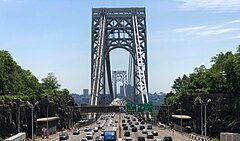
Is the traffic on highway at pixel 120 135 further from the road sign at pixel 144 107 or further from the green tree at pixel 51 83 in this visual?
the green tree at pixel 51 83

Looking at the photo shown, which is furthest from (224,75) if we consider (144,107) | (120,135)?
(120,135)

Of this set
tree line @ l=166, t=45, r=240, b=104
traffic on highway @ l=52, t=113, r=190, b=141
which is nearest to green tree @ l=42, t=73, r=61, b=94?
traffic on highway @ l=52, t=113, r=190, b=141

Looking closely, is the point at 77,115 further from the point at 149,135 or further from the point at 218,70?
the point at 149,135

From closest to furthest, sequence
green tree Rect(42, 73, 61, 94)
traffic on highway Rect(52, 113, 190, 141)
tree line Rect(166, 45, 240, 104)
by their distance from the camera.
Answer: traffic on highway Rect(52, 113, 190, 141), tree line Rect(166, 45, 240, 104), green tree Rect(42, 73, 61, 94)

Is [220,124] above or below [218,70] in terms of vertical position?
below

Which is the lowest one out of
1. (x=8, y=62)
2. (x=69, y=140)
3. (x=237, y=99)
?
(x=69, y=140)

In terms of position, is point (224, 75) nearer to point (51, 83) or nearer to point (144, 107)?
point (144, 107)

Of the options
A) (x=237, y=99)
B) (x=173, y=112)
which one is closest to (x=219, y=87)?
(x=237, y=99)

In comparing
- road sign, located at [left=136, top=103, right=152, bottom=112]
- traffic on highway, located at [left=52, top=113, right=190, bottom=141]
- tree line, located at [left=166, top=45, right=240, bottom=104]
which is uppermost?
tree line, located at [left=166, top=45, right=240, bottom=104]

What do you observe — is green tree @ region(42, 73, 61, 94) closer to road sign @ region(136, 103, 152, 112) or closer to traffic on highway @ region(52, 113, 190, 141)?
traffic on highway @ region(52, 113, 190, 141)

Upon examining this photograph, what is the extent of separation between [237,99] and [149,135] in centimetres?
1861

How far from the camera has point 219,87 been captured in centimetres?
11700

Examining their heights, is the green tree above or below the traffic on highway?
above

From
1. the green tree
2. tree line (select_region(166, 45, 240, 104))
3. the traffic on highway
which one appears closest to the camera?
the traffic on highway
